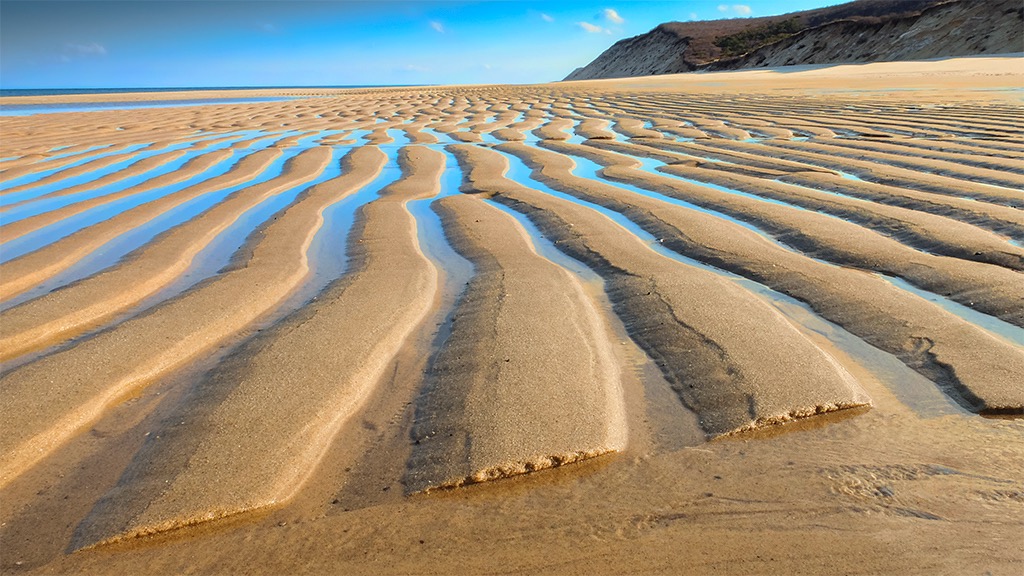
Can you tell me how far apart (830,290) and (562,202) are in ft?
8.16

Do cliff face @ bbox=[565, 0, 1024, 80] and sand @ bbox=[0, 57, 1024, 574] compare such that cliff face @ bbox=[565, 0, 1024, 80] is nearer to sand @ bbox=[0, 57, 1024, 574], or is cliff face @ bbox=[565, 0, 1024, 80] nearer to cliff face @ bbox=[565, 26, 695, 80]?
cliff face @ bbox=[565, 26, 695, 80]

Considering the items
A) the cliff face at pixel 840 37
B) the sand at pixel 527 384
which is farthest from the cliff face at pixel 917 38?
the sand at pixel 527 384

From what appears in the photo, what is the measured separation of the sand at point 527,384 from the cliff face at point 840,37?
34.5m

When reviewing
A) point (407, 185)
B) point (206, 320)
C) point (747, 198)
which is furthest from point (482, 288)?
point (407, 185)

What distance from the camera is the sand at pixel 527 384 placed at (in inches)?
63.6

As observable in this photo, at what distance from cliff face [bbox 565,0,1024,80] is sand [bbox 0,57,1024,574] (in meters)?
34.5

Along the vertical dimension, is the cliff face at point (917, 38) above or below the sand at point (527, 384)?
below

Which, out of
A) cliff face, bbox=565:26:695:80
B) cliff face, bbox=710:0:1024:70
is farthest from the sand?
cliff face, bbox=565:26:695:80

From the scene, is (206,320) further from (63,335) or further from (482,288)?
(482,288)

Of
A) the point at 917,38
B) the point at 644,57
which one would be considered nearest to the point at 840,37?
the point at 917,38

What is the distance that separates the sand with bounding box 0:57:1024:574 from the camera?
5.30 feet

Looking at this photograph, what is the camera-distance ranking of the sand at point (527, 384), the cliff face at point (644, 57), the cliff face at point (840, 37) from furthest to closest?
the cliff face at point (644, 57) → the cliff face at point (840, 37) → the sand at point (527, 384)

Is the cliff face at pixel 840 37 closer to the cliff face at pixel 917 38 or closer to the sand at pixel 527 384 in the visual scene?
the cliff face at pixel 917 38

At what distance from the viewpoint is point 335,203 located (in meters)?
5.79
